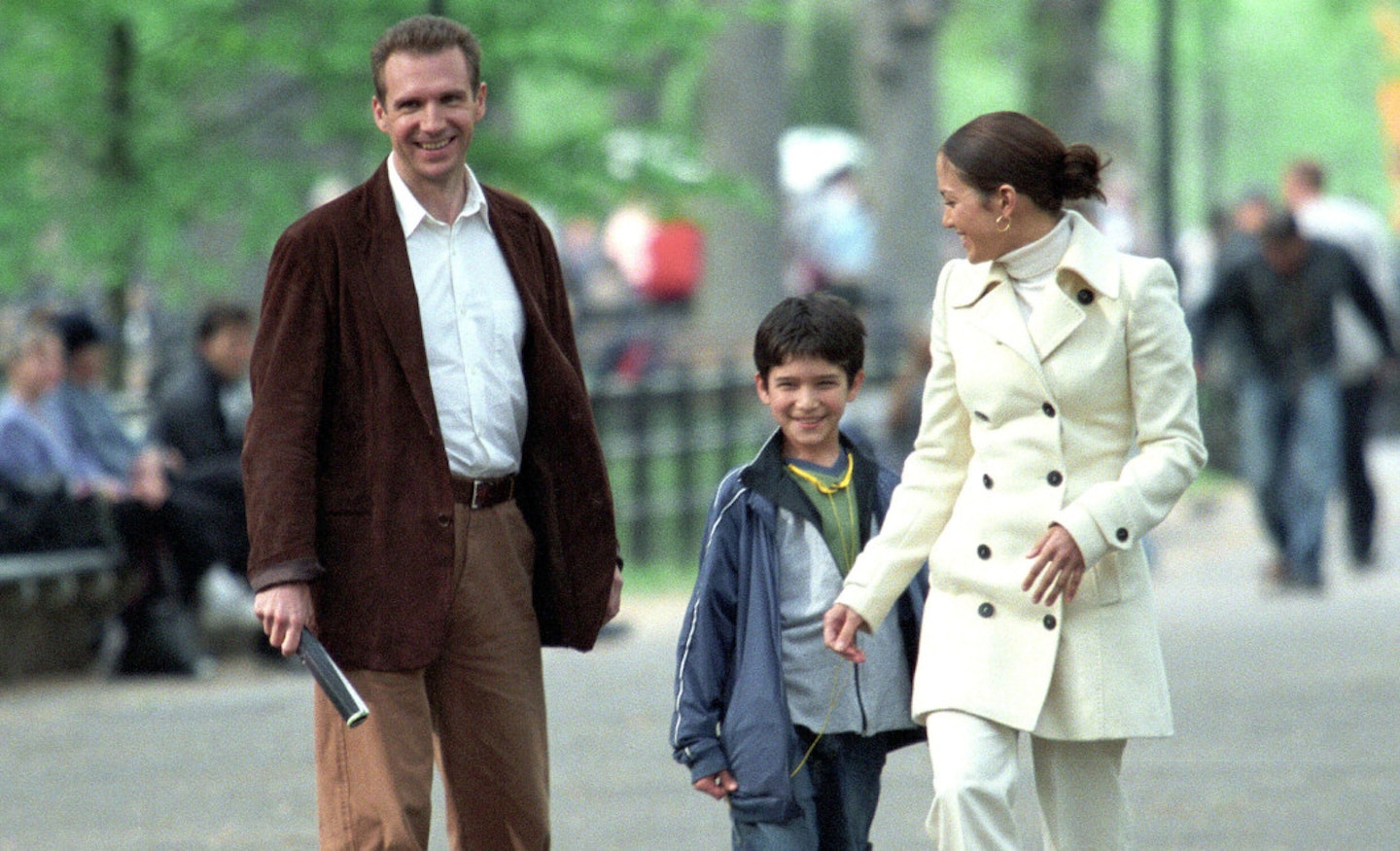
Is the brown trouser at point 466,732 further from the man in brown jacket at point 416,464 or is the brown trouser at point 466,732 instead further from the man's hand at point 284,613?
the man's hand at point 284,613

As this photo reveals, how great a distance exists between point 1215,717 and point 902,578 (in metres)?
4.49

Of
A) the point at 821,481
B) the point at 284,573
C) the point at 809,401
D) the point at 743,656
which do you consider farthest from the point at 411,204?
the point at 743,656

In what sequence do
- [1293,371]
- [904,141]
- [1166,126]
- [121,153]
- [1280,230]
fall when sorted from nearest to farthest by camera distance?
[121,153] < [1280,230] < [1293,371] < [1166,126] < [904,141]

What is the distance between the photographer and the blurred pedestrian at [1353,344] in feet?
41.5

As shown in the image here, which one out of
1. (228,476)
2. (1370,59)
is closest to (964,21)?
(1370,59)

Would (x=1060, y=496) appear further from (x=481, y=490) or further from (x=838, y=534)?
(x=481, y=490)

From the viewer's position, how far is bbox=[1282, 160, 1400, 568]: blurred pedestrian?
12.7m

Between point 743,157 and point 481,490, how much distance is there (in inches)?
646

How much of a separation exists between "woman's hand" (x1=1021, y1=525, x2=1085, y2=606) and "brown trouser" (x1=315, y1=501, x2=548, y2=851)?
103cm

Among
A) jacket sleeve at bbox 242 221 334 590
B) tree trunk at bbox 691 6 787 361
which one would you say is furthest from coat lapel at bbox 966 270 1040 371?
tree trunk at bbox 691 6 787 361

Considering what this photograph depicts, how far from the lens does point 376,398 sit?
462 cm

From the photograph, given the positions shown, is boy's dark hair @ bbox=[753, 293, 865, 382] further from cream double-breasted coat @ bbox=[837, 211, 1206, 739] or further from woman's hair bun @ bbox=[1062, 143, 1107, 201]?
woman's hair bun @ bbox=[1062, 143, 1107, 201]

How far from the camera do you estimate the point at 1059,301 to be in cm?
464

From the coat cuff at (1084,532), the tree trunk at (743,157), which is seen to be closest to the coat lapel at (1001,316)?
the coat cuff at (1084,532)
